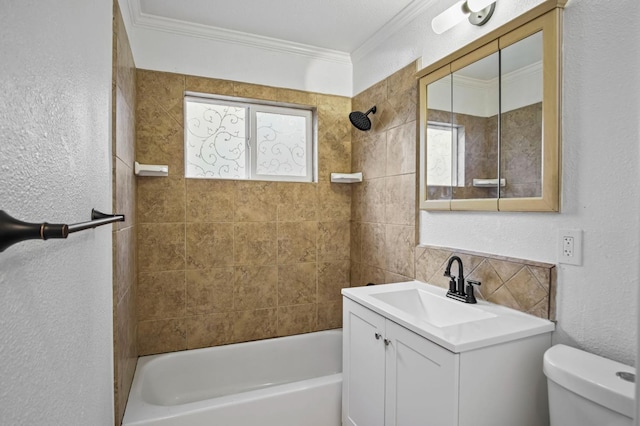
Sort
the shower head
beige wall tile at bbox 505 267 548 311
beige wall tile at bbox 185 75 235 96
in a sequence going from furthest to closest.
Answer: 1. the shower head
2. beige wall tile at bbox 185 75 235 96
3. beige wall tile at bbox 505 267 548 311

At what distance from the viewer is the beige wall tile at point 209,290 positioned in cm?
236

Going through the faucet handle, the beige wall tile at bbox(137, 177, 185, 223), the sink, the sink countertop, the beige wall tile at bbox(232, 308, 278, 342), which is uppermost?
the beige wall tile at bbox(137, 177, 185, 223)

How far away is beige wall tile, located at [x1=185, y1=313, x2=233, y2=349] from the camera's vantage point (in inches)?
93.0

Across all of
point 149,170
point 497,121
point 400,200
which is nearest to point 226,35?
point 149,170

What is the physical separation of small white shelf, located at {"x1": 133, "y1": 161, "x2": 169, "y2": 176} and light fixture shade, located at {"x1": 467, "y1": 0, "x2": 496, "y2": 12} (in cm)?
189

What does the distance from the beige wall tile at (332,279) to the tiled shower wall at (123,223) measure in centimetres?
134

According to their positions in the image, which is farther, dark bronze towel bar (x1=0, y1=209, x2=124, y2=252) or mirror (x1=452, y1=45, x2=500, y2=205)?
mirror (x1=452, y1=45, x2=500, y2=205)

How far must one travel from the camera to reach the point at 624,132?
1108mm

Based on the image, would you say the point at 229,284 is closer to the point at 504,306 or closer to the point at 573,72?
the point at 504,306

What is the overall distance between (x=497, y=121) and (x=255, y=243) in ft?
5.76

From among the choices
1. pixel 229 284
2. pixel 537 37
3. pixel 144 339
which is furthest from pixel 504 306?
pixel 144 339

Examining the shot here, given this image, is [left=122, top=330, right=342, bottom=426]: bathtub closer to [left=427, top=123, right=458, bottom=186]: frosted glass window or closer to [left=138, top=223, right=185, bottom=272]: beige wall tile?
[left=138, top=223, right=185, bottom=272]: beige wall tile

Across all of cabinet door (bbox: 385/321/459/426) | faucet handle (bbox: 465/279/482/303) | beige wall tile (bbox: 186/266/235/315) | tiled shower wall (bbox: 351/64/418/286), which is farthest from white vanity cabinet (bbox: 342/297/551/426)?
beige wall tile (bbox: 186/266/235/315)

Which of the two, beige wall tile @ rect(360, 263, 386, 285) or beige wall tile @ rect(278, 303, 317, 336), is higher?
beige wall tile @ rect(360, 263, 386, 285)
